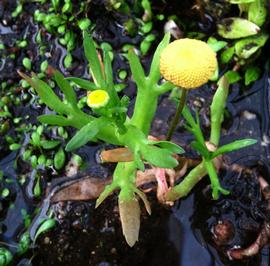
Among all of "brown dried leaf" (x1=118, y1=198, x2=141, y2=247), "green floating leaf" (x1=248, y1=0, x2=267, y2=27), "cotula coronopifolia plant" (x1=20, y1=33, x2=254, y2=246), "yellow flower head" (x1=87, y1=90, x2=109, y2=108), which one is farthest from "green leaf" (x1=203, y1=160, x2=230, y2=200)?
"green floating leaf" (x1=248, y1=0, x2=267, y2=27)

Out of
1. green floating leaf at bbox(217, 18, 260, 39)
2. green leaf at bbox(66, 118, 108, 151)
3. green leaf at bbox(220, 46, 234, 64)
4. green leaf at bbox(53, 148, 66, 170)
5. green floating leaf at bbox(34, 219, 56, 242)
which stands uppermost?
green leaf at bbox(66, 118, 108, 151)

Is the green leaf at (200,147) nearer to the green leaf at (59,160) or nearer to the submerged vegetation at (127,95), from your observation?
the submerged vegetation at (127,95)

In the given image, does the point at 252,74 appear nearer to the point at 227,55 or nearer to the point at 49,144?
the point at 227,55

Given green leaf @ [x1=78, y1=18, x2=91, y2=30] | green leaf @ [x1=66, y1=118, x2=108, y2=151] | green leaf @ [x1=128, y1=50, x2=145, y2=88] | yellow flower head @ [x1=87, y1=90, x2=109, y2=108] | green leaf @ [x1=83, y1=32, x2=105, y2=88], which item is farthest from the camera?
green leaf @ [x1=78, y1=18, x2=91, y2=30]

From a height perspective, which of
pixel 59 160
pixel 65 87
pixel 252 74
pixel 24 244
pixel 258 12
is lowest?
pixel 24 244

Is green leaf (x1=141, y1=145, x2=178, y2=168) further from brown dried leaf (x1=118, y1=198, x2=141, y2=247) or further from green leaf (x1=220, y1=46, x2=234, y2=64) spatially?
green leaf (x1=220, y1=46, x2=234, y2=64)

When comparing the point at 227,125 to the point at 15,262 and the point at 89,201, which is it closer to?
the point at 89,201

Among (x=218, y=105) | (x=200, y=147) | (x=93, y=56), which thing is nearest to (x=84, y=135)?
(x=93, y=56)

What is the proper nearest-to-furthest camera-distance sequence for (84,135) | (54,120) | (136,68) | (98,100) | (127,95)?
(98,100) < (84,135) < (54,120) < (136,68) < (127,95)
